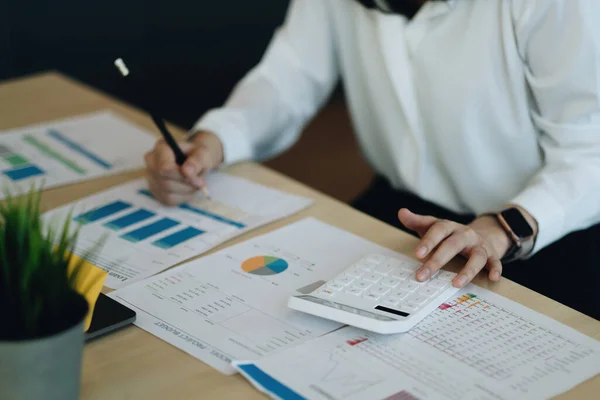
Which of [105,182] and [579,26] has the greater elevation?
[579,26]

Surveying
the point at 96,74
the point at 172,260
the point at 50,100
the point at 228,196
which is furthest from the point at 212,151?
the point at 96,74

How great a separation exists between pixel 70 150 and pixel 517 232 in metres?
0.75

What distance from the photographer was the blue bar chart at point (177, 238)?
3.35ft

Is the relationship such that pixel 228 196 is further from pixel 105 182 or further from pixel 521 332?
pixel 521 332

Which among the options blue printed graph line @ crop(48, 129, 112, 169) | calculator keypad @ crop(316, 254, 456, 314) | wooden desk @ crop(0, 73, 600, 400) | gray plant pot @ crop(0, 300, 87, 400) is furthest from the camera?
blue printed graph line @ crop(48, 129, 112, 169)

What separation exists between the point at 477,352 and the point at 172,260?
39cm

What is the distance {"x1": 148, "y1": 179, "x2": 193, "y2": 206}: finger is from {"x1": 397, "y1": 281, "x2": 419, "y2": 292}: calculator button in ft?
1.32

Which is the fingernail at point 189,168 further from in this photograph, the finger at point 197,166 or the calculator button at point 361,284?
the calculator button at point 361,284

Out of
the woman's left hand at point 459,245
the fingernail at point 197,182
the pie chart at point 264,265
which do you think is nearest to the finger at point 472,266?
the woman's left hand at point 459,245

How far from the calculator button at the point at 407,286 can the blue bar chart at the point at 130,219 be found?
41 centimetres

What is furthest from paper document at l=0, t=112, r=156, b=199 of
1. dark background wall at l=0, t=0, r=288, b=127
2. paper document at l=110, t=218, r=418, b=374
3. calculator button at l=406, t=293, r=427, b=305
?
dark background wall at l=0, t=0, r=288, b=127

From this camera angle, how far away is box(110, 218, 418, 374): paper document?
805 millimetres

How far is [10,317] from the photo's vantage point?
0.63 meters

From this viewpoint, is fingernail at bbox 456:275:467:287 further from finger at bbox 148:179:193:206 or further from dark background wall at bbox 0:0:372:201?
dark background wall at bbox 0:0:372:201
